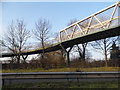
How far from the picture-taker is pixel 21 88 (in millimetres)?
4676

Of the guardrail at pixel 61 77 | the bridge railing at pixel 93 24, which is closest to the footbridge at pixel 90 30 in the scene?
the bridge railing at pixel 93 24

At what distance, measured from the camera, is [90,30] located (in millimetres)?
20938

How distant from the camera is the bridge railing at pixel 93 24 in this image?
17.2 metres

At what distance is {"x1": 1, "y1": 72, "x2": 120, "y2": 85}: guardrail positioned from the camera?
5164 millimetres

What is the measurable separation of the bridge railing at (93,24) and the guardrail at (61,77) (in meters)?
10.2

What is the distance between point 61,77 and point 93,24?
16.9 m

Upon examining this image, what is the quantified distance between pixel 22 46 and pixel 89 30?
9.98 meters

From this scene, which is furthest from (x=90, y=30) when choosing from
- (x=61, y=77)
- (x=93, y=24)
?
(x=61, y=77)

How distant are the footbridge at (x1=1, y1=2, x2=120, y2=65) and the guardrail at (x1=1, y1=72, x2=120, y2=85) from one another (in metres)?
9.77

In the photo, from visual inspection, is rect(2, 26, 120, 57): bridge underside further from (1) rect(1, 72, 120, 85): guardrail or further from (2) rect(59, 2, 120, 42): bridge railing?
(1) rect(1, 72, 120, 85): guardrail

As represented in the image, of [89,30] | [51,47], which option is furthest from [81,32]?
[51,47]

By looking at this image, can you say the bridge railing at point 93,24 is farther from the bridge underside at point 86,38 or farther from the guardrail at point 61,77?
the guardrail at point 61,77

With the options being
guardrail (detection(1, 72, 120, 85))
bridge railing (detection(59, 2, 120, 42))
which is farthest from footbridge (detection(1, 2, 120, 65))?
guardrail (detection(1, 72, 120, 85))

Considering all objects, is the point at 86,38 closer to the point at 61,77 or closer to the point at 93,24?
the point at 93,24
